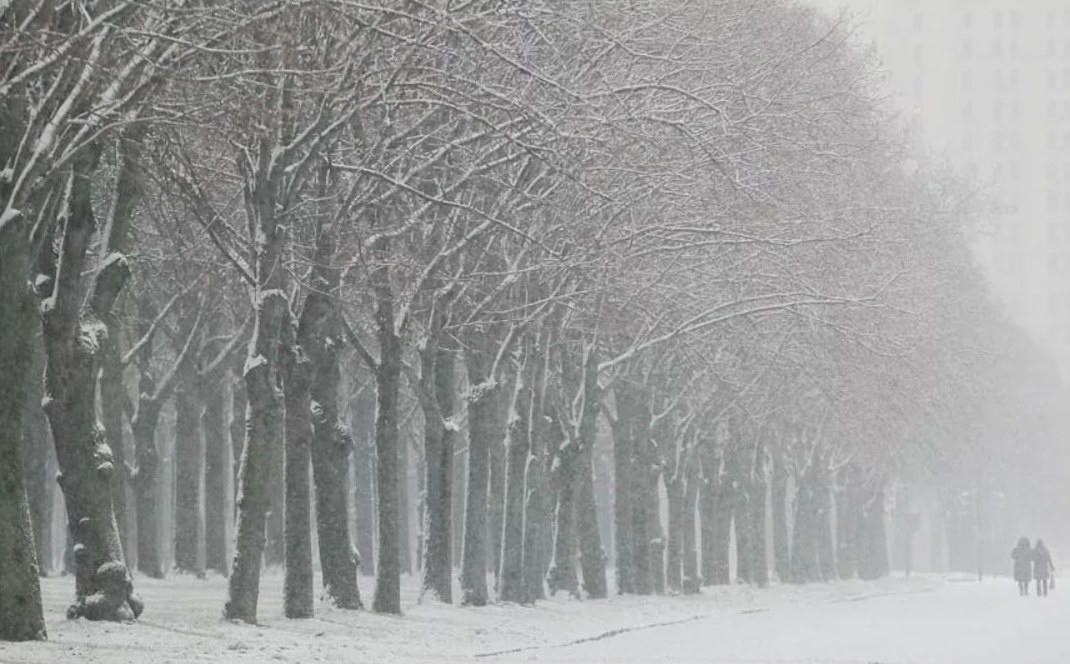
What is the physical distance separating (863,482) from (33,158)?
5778cm

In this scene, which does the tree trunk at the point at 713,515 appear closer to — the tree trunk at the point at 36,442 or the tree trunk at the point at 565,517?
the tree trunk at the point at 565,517

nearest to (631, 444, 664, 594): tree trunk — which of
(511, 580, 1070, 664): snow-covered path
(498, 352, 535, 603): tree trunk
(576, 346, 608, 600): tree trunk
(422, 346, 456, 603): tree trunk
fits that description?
(576, 346, 608, 600): tree trunk

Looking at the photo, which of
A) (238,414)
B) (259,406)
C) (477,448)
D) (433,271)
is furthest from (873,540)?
(259,406)

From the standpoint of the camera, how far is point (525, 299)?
35.8 meters

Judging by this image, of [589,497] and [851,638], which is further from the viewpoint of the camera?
[589,497]

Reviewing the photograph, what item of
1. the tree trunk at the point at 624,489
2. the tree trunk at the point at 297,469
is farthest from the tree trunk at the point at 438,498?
the tree trunk at the point at 624,489

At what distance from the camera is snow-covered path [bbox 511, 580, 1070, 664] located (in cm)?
2500

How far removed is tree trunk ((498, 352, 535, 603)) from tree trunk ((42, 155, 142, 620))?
46.9 feet

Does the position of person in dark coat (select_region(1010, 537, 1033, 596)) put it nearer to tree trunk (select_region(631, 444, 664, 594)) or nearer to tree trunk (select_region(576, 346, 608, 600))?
tree trunk (select_region(631, 444, 664, 594))

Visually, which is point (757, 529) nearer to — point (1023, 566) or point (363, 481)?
point (1023, 566)

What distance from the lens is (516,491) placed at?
3688 cm

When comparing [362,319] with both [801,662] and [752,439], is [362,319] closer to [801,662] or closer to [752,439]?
[801,662]

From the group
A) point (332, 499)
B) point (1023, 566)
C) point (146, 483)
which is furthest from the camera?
point (1023, 566)

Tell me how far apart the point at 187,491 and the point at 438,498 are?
8710 mm
